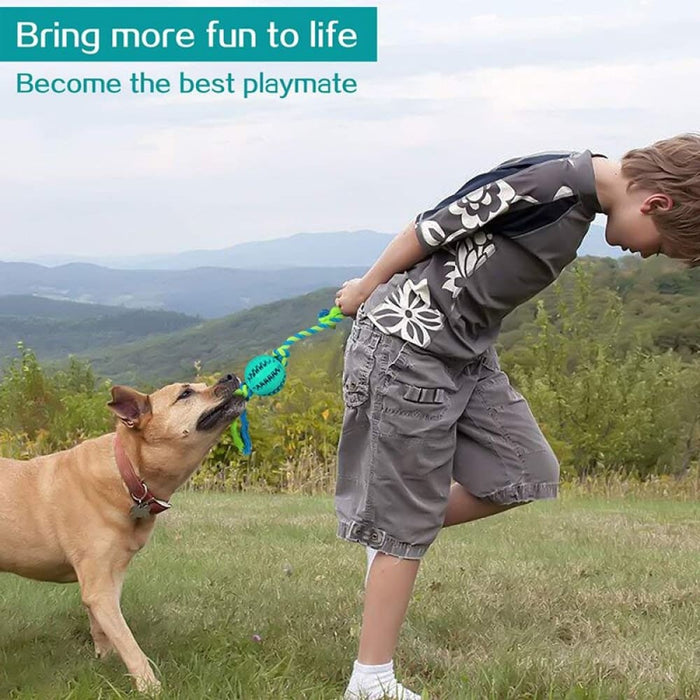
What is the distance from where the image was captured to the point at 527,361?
15.0m

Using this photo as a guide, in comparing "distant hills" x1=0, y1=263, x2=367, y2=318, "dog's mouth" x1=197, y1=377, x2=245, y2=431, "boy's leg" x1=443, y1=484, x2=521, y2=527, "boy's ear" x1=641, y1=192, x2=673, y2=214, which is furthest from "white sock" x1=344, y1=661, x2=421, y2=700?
"distant hills" x1=0, y1=263, x2=367, y2=318

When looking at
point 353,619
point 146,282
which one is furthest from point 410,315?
point 146,282

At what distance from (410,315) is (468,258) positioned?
0.25m

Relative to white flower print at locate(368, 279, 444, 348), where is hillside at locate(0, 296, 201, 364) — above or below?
below

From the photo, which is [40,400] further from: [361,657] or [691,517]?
[361,657]

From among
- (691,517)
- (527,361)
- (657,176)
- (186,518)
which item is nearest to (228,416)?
(657,176)

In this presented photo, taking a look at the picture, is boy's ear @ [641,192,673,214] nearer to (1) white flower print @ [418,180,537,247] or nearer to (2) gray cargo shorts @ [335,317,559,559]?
(1) white flower print @ [418,180,537,247]

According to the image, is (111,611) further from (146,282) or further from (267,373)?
(146,282)

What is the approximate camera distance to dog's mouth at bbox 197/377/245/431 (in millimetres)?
4004

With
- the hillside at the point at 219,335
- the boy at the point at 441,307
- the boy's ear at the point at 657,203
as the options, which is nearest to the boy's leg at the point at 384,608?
the boy at the point at 441,307

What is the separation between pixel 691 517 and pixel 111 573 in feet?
19.7

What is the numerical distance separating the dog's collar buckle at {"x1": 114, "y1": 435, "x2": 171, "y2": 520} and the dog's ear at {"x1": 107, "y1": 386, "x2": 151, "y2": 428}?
0.12 metres

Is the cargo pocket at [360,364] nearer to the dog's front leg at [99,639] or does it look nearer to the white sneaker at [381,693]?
the white sneaker at [381,693]

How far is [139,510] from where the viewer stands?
3.82 metres
